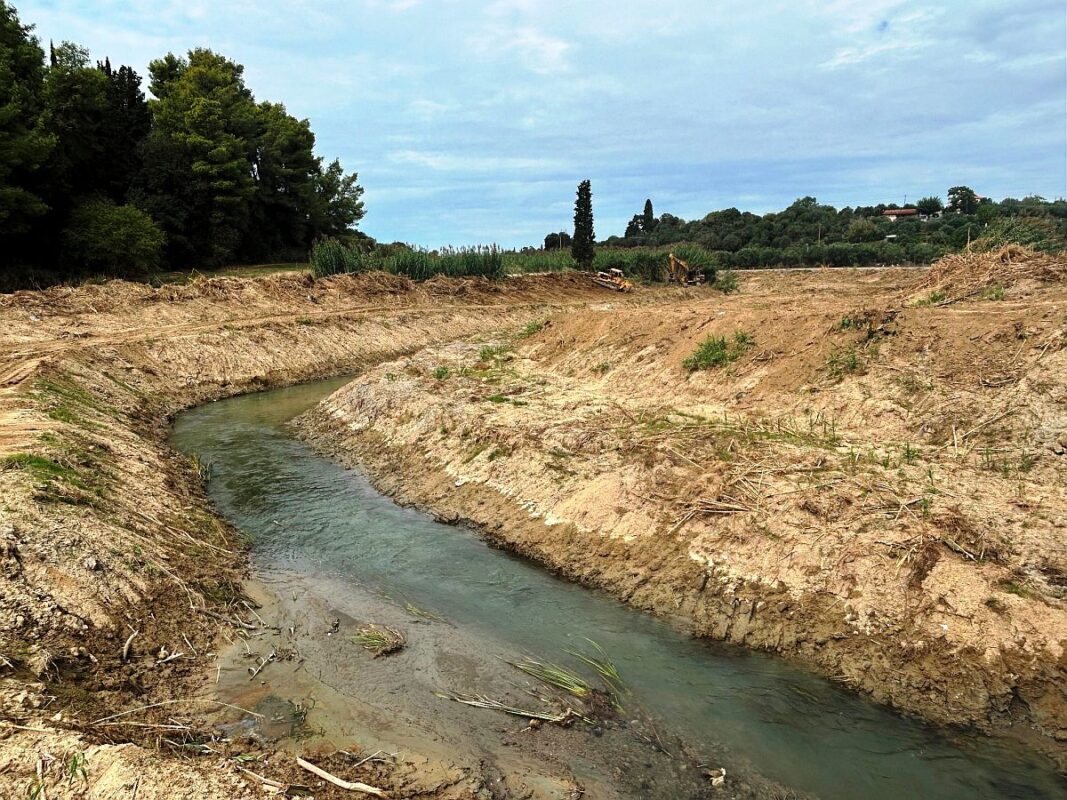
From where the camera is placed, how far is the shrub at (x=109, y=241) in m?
25.0

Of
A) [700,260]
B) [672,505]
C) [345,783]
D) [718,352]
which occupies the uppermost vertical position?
[700,260]

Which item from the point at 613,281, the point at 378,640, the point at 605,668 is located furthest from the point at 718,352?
the point at 613,281

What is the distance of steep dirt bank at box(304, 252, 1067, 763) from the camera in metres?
4.70

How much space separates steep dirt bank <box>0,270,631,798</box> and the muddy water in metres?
0.73

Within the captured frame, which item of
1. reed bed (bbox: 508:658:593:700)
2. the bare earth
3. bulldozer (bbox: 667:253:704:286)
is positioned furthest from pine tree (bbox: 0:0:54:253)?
bulldozer (bbox: 667:253:704:286)

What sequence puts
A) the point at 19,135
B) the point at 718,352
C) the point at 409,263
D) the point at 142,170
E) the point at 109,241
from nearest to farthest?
the point at 718,352 < the point at 19,135 < the point at 109,241 < the point at 409,263 < the point at 142,170

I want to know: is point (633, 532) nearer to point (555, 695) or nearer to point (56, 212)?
point (555, 695)

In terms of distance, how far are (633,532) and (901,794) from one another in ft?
10.3

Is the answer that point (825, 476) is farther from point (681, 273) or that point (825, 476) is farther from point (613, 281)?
point (681, 273)

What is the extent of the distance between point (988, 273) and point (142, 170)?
34901mm

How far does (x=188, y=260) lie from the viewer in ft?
107

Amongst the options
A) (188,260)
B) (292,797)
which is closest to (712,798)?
(292,797)

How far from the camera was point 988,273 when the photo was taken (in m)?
10.6

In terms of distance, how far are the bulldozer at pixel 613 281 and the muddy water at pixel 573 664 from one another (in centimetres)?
2737
